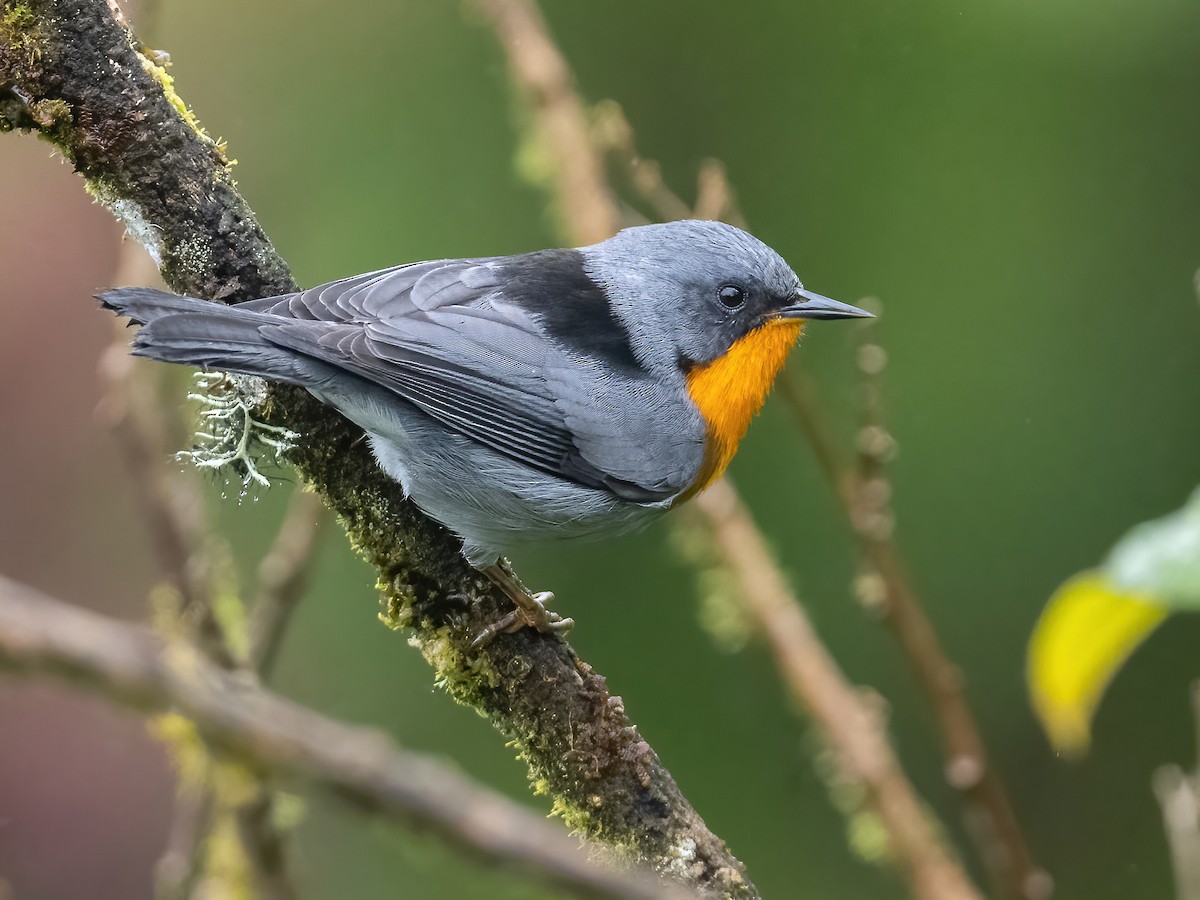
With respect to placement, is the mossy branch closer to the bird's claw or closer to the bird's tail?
the bird's claw

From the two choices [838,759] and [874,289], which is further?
[874,289]

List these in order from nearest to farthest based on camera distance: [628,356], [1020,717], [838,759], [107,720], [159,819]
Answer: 1. [628,356]
2. [838,759]
3. [107,720]
4. [159,819]
5. [1020,717]

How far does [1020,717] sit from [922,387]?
67.6 inches

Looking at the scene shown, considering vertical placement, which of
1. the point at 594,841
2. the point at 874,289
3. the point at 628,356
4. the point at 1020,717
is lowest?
the point at 594,841

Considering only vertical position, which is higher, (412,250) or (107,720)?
(412,250)

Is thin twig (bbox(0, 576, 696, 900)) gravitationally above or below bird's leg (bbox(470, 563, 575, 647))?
below

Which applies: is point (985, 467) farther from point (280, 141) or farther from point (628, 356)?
point (280, 141)

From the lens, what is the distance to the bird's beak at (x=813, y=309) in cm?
378

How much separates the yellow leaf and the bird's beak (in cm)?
211

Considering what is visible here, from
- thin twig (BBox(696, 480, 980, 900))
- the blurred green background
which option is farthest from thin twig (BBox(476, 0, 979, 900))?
the blurred green background

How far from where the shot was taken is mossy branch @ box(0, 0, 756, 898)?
2555 millimetres

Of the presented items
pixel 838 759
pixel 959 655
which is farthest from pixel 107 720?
pixel 959 655

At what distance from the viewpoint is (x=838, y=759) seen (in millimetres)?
3842

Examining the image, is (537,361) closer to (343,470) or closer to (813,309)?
(343,470)
